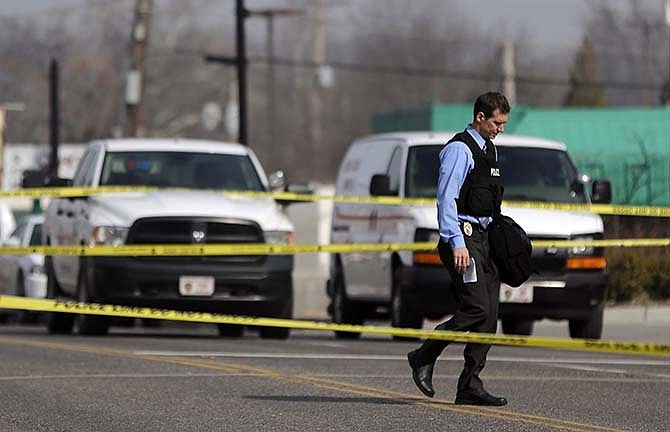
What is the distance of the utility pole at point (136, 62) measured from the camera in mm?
37125

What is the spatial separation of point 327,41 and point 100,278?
12449cm

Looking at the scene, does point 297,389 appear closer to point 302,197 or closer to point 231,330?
point 302,197

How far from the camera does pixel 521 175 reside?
1867cm

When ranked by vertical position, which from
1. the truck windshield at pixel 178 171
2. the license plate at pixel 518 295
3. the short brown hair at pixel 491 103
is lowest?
the license plate at pixel 518 295

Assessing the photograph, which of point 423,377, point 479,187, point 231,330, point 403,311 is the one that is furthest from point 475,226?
point 231,330

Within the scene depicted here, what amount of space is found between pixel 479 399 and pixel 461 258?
90 centimetres

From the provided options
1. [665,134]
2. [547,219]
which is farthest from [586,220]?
[665,134]

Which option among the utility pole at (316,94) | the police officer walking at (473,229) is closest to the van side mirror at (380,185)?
the police officer walking at (473,229)

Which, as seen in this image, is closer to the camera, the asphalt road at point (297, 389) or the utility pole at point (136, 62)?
the asphalt road at point (297, 389)

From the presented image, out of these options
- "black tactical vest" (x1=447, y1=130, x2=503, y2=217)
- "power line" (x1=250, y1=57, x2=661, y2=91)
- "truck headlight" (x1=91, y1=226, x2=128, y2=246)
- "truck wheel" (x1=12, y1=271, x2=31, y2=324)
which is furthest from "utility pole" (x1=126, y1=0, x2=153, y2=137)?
"black tactical vest" (x1=447, y1=130, x2=503, y2=217)

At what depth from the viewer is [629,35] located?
289ft

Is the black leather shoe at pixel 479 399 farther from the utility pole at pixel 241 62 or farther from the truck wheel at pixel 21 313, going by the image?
the utility pole at pixel 241 62

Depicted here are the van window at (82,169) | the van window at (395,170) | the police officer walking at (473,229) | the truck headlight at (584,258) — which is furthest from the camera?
the van window at (82,169)

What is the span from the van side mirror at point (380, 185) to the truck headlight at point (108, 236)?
8.10 feet
